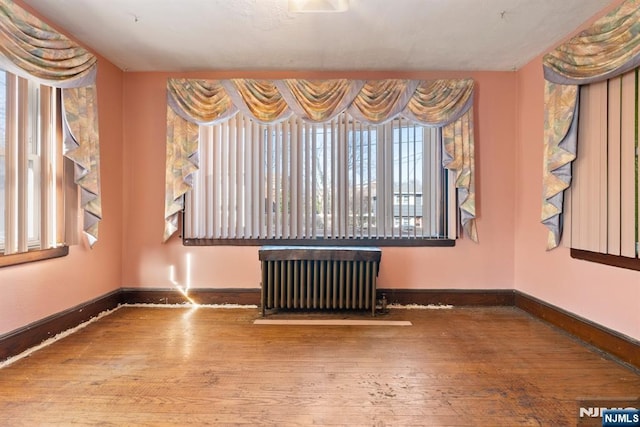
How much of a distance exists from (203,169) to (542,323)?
148 inches

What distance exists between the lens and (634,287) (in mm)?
2234

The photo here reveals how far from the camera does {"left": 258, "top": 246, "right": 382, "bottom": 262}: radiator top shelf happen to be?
10.5ft

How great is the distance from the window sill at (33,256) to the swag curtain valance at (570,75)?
4.25 meters

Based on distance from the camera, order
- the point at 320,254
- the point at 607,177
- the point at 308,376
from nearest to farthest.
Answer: the point at 308,376, the point at 607,177, the point at 320,254

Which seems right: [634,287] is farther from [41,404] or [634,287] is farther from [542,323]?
[41,404]

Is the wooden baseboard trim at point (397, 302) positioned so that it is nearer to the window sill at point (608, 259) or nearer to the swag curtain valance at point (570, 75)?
the window sill at point (608, 259)

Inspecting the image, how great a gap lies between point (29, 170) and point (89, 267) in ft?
3.40

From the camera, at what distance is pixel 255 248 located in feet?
11.7

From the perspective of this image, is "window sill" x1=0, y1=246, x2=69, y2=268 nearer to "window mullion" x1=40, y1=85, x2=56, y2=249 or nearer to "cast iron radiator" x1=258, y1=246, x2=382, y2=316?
"window mullion" x1=40, y1=85, x2=56, y2=249

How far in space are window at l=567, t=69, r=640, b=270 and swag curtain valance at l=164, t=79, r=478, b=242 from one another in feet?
3.07

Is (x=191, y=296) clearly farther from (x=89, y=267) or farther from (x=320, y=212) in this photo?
(x=320, y=212)

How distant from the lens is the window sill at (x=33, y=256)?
2264 millimetres

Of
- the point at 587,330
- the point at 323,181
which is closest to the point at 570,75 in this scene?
the point at 587,330

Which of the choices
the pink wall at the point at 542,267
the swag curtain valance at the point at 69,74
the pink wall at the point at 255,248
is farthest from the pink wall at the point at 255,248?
the swag curtain valance at the point at 69,74
